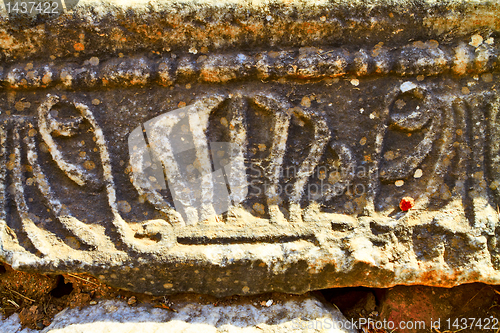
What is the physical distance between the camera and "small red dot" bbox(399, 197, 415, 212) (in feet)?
4.75

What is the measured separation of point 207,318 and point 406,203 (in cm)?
93

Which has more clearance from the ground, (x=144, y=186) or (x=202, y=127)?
(x=202, y=127)

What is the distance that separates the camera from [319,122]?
148cm

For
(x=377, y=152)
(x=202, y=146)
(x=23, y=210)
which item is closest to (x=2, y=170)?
(x=23, y=210)

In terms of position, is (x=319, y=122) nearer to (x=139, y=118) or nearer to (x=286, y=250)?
(x=286, y=250)

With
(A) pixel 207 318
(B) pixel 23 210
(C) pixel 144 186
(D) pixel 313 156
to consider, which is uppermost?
(D) pixel 313 156

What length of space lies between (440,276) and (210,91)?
3.88 ft

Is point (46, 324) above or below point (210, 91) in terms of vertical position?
below

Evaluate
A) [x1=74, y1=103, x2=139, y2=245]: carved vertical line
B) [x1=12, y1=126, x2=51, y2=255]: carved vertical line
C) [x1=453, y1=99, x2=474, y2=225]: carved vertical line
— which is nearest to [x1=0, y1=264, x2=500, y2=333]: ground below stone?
[x1=12, y1=126, x2=51, y2=255]: carved vertical line

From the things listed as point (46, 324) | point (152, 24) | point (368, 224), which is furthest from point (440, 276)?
point (46, 324)

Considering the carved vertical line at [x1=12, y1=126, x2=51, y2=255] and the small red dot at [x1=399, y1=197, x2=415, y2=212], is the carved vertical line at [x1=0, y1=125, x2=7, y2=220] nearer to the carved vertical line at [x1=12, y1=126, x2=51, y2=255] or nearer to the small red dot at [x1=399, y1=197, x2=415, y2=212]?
the carved vertical line at [x1=12, y1=126, x2=51, y2=255]

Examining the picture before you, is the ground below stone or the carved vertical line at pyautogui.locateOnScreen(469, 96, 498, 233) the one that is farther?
the ground below stone

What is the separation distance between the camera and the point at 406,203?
1446mm

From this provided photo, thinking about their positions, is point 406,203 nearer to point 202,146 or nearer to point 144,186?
point 202,146
